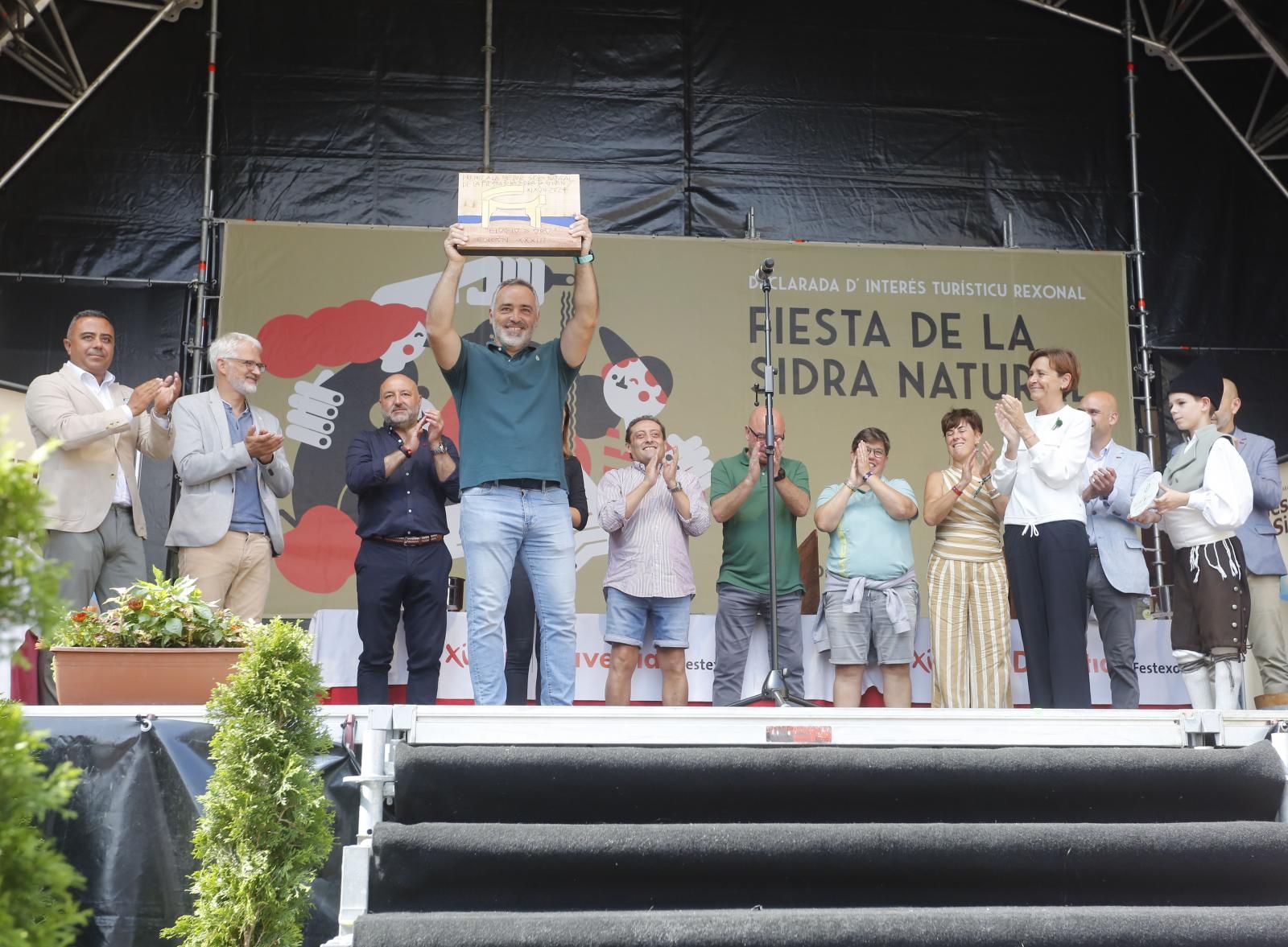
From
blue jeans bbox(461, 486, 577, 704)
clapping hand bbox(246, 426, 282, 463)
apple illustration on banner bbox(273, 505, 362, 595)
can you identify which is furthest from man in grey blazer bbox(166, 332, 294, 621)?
apple illustration on banner bbox(273, 505, 362, 595)

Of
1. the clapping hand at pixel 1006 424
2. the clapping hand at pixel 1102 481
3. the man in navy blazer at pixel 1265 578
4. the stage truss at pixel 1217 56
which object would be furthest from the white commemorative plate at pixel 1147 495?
the stage truss at pixel 1217 56

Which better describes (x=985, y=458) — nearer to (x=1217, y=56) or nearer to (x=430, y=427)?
(x=430, y=427)

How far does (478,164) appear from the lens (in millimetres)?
6887

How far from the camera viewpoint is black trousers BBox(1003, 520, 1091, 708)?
13.7 feet

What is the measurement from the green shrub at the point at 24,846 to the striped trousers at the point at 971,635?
381 cm

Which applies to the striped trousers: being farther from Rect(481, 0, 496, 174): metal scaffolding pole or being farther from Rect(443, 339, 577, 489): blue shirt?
Rect(481, 0, 496, 174): metal scaffolding pole

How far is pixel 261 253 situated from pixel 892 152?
3386 mm

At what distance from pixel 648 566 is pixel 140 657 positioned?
7.26 feet

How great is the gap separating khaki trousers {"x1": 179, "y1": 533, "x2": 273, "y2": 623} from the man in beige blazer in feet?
0.64

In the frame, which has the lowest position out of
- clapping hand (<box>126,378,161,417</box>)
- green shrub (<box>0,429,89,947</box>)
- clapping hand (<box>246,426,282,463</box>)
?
green shrub (<box>0,429,89,947</box>)

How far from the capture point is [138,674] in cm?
318

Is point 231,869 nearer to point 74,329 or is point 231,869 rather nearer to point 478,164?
point 74,329

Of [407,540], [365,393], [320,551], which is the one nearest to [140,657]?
[407,540]

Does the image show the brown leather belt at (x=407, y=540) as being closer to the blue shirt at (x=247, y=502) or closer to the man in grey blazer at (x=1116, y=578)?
the blue shirt at (x=247, y=502)
